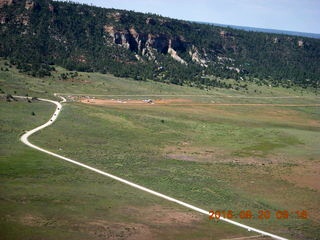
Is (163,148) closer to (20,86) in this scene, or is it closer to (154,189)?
(154,189)

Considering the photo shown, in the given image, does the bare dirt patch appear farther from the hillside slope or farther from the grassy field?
the hillside slope

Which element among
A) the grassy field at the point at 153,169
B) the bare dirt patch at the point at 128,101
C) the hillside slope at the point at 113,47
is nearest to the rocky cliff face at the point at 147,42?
the hillside slope at the point at 113,47

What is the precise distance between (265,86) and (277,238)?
13535cm

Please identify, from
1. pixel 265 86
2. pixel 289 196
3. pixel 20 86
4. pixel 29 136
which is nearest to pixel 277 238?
pixel 289 196

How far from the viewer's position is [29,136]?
209ft

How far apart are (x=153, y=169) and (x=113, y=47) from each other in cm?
11855

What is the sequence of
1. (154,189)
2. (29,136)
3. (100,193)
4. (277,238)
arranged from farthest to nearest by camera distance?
(29,136) < (154,189) < (100,193) < (277,238)

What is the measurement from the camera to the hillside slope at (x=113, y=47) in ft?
481

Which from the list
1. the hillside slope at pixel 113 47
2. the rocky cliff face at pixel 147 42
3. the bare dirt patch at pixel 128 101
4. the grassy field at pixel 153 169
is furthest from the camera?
the rocky cliff face at pixel 147 42

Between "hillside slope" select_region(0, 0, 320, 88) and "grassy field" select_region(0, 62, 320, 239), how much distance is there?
38.4 metres

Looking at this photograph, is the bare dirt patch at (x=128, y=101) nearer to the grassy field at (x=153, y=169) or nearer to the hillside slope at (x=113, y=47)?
the grassy field at (x=153, y=169)

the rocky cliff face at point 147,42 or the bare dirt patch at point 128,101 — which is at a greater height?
the rocky cliff face at point 147,42

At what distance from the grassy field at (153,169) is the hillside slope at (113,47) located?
38433 mm

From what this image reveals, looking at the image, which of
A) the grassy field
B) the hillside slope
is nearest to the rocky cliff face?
the hillside slope
